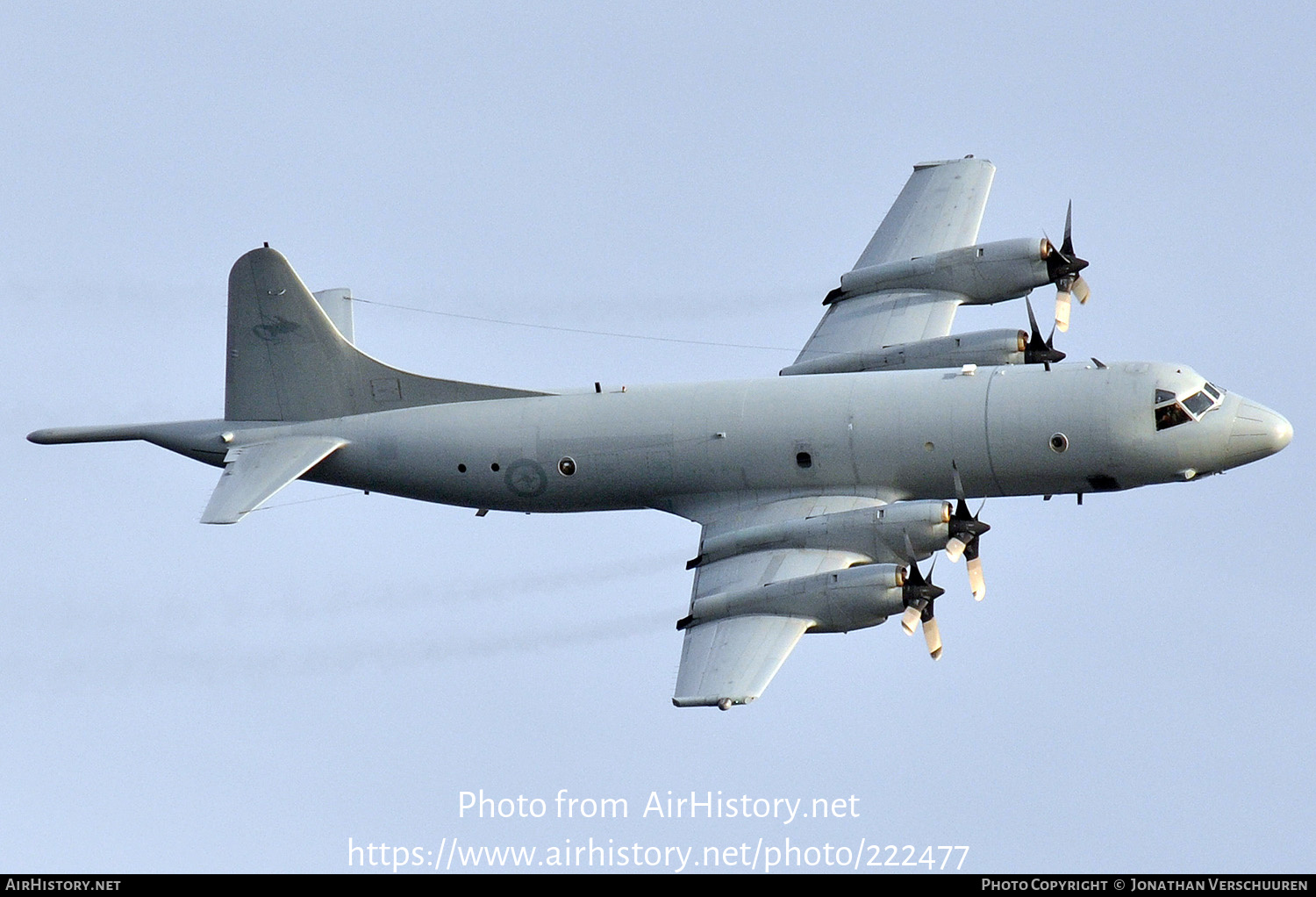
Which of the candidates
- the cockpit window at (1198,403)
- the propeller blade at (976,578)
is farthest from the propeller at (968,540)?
the cockpit window at (1198,403)

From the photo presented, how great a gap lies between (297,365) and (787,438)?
381 inches

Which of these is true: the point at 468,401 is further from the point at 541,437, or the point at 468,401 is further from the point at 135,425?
the point at 135,425

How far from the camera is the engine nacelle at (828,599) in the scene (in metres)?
36.0

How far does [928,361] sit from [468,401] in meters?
8.80

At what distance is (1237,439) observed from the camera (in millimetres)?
38281

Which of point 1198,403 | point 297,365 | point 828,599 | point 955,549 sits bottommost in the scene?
point 828,599

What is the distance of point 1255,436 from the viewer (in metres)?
38.2

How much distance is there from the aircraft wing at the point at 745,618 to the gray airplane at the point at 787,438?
4cm

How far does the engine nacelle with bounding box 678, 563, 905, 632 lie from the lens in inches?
1417

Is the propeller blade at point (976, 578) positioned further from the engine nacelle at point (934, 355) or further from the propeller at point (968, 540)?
the engine nacelle at point (934, 355)

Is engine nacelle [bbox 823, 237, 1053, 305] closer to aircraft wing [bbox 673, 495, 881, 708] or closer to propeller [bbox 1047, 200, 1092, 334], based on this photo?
propeller [bbox 1047, 200, 1092, 334]

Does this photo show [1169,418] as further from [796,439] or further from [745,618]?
[745,618]

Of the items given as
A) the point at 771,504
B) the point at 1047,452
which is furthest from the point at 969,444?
the point at 771,504

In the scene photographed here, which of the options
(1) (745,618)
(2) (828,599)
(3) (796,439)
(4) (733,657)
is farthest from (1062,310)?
(4) (733,657)
